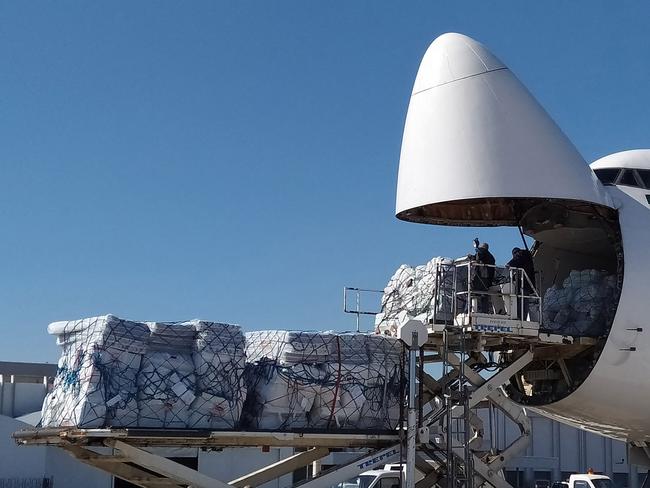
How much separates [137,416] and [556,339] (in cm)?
773

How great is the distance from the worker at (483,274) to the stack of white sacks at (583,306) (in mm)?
1683

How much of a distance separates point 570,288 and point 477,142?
3.75 metres

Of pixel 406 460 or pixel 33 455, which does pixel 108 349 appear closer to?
pixel 406 460

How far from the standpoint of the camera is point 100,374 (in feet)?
45.6

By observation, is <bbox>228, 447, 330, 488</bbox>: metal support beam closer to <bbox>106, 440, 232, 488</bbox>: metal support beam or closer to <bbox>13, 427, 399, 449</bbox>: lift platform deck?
<bbox>13, 427, 399, 449</bbox>: lift platform deck

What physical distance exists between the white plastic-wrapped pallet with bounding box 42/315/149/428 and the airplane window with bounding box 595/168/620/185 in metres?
9.64

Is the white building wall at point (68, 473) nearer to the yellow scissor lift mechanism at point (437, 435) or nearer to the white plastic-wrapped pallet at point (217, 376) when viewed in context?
the yellow scissor lift mechanism at point (437, 435)

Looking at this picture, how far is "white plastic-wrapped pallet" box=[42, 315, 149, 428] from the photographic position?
545 inches

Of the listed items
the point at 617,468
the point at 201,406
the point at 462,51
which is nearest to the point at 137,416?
the point at 201,406

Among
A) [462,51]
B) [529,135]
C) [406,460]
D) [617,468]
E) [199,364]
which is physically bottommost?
[617,468]

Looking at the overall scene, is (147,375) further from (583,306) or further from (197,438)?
(583,306)

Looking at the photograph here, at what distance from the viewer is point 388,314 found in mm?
18656

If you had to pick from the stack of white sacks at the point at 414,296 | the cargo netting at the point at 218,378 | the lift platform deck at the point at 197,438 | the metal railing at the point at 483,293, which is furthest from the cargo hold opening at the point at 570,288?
the lift platform deck at the point at 197,438

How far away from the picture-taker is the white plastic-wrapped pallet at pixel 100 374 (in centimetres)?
1384
